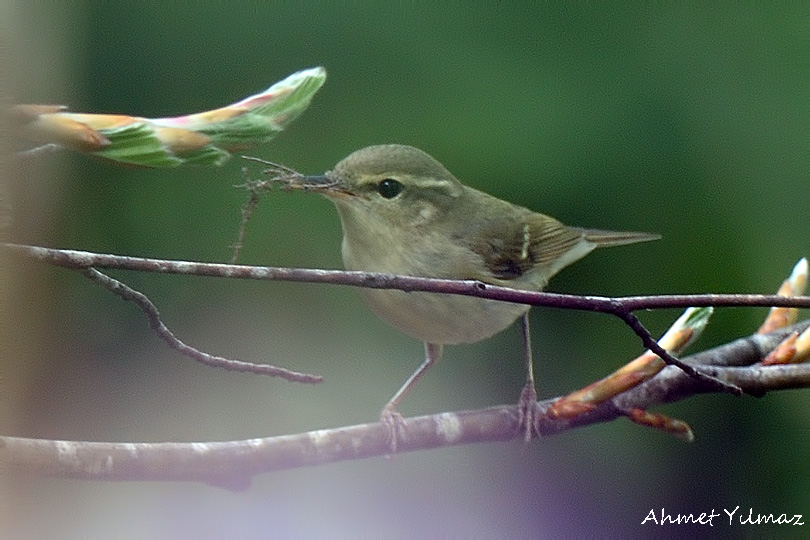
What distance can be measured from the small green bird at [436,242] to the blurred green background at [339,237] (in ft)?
0.07

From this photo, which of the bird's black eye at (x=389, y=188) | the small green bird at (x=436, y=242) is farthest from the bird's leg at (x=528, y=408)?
the bird's black eye at (x=389, y=188)

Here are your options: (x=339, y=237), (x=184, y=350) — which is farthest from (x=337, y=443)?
(x=339, y=237)

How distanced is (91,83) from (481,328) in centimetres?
28

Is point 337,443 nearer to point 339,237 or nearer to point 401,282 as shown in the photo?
point 401,282

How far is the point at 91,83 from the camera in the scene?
0.52 metres

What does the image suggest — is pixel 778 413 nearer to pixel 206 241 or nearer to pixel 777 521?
pixel 777 521

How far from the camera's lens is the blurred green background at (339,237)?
0.40m

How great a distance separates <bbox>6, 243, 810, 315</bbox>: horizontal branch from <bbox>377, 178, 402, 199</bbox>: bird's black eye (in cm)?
20

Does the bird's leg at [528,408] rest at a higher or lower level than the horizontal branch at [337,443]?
lower

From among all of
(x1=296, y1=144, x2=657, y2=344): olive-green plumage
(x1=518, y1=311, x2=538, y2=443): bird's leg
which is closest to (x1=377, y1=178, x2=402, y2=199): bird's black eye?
(x1=296, y1=144, x2=657, y2=344): olive-green plumage

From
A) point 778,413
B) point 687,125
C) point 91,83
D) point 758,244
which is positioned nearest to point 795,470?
point 778,413

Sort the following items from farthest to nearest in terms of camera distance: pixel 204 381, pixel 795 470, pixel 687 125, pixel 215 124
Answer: pixel 687 125
pixel 795 470
pixel 204 381
pixel 215 124

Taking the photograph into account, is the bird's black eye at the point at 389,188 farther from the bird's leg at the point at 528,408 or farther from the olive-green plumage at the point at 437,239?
the bird's leg at the point at 528,408

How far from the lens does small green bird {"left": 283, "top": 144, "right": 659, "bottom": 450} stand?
453 millimetres
